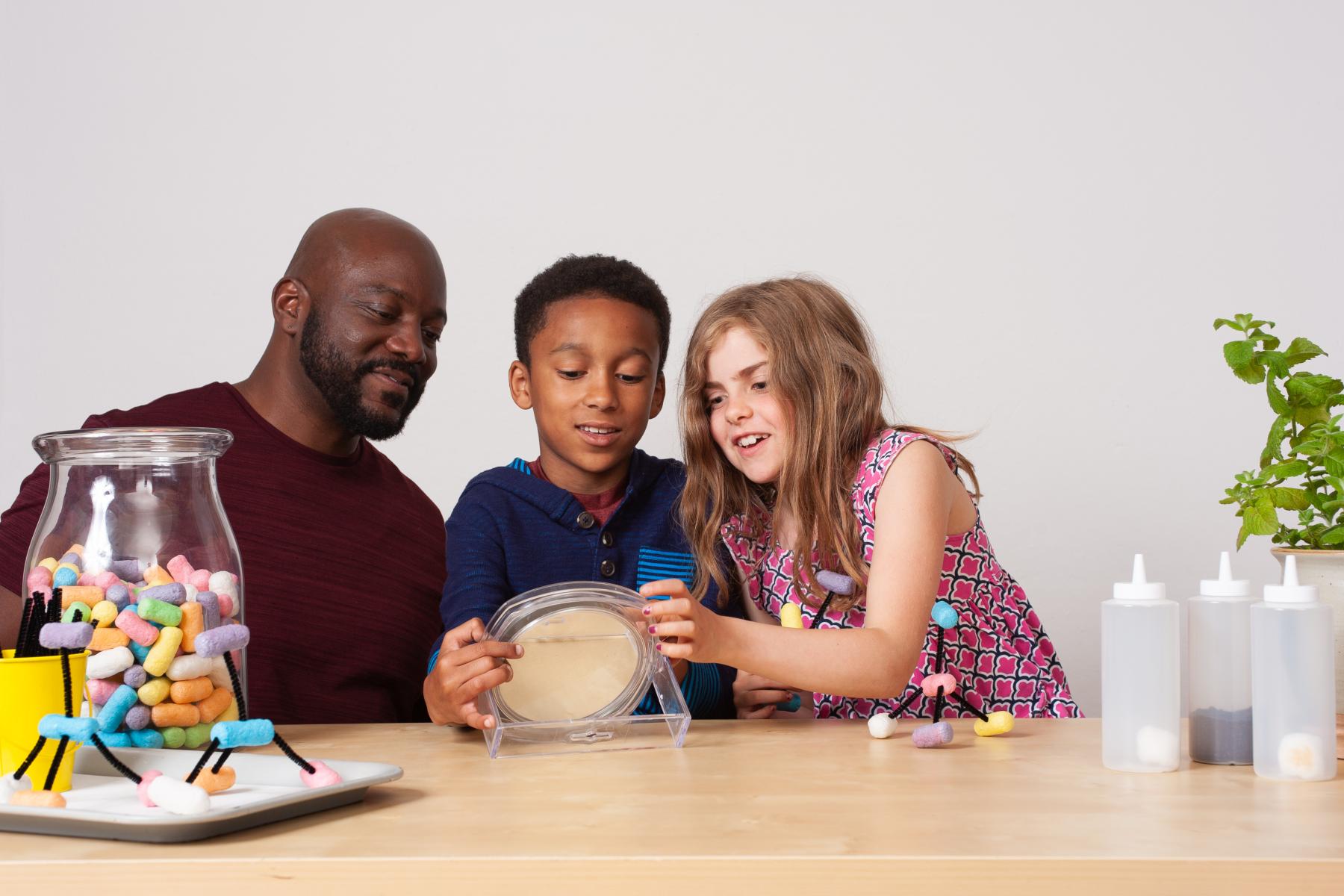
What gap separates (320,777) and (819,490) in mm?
771

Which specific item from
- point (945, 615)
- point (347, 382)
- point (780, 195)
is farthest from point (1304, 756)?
point (780, 195)

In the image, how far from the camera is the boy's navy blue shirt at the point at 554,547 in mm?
1380

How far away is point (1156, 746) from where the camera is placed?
88 cm

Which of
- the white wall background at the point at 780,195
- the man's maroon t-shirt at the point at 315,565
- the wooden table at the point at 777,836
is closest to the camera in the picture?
the wooden table at the point at 777,836

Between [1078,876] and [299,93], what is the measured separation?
224cm

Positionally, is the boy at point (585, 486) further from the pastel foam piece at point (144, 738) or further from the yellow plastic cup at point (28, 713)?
the yellow plastic cup at point (28, 713)

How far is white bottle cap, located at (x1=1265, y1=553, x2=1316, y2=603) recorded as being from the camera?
0.84m

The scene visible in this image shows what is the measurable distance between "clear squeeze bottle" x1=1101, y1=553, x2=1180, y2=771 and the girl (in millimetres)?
396

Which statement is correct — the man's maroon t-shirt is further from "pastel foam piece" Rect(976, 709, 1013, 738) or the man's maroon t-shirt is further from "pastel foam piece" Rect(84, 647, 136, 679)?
"pastel foam piece" Rect(976, 709, 1013, 738)

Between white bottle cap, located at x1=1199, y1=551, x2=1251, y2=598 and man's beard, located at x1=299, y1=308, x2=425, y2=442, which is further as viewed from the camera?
man's beard, located at x1=299, y1=308, x2=425, y2=442

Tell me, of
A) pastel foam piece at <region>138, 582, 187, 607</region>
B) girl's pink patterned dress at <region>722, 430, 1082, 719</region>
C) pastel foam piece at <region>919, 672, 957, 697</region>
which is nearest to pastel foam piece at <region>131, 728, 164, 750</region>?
pastel foam piece at <region>138, 582, 187, 607</region>

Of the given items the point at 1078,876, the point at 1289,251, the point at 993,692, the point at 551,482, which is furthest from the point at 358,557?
the point at 1289,251

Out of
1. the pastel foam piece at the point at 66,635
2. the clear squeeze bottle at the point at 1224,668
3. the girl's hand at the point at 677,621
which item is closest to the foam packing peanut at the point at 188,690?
the pastel foam piece at the point at 66,635

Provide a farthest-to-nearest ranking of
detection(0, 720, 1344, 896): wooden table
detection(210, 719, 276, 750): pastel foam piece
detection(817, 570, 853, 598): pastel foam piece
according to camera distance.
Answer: detection(817, 570, 853, 598): pastel foam piece
detection(210, 719, 276, 750): pastel foam piece
detection(0, 720, 1344, 896): wooden table
